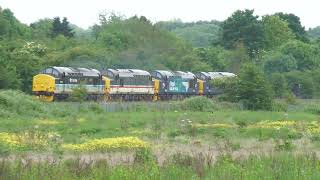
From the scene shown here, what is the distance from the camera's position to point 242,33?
98.1 m

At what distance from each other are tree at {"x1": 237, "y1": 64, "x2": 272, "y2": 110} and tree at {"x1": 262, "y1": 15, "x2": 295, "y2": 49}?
5425 centimetres

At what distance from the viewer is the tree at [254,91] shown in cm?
5231

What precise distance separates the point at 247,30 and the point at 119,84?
1640 inches

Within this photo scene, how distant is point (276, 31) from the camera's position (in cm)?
11031

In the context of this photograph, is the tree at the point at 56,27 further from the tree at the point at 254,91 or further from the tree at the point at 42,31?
the tree at the point at 254,91

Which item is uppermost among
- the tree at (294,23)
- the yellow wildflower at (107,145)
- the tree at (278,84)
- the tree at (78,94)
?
the tree at (294,23)

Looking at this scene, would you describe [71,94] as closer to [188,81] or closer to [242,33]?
[188,81]

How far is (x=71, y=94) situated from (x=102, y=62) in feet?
86.5

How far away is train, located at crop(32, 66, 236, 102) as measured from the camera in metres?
54.1

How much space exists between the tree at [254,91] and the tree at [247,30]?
4313 cm

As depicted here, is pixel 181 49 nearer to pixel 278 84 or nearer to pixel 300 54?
pixel 300 54

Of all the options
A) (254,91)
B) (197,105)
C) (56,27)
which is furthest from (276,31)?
(197,105)

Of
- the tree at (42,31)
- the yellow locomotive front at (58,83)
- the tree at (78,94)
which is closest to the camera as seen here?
the tree at (78,94)

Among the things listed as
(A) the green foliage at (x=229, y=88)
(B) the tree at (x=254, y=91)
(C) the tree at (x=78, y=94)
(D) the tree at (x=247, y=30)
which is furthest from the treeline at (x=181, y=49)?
(B) the tree at (x=254, y=91)
